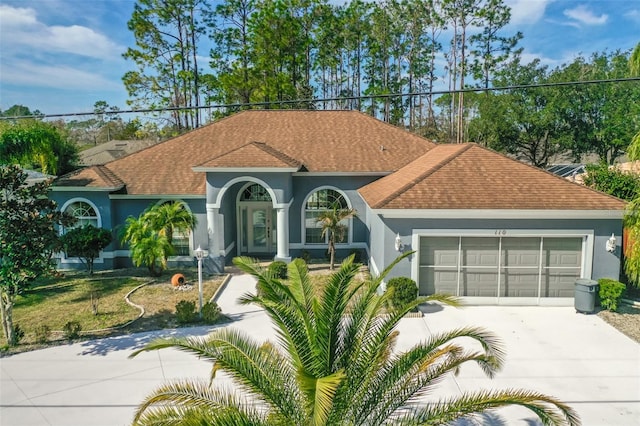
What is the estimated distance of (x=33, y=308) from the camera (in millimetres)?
14469

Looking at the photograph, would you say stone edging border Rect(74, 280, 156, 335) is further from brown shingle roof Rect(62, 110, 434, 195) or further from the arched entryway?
the arched entryway

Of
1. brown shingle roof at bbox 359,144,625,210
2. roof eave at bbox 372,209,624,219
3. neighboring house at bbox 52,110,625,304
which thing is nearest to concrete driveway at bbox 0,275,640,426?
neighboring house at bbox 52,110,625,304

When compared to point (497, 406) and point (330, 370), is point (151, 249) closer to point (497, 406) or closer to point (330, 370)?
point (330, 370)

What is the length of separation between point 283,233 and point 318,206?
2703 mm

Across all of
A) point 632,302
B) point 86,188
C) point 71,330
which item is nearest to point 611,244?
point 632,302

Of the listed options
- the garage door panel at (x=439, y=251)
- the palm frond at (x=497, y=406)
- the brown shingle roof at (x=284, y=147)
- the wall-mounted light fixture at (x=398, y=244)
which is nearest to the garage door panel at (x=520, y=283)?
the garage door panel at (x=439, y=251)

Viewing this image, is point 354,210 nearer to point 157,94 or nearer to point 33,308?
point 33,308

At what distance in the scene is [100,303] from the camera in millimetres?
14766

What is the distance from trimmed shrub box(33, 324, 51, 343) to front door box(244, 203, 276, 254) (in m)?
10.1

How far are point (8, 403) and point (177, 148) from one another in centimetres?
1484

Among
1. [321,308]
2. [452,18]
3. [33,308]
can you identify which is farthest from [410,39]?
[321,308]

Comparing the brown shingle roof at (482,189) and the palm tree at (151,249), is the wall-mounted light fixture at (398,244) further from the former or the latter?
the palm tree at (151,249)

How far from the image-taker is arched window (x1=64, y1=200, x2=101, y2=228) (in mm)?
18844

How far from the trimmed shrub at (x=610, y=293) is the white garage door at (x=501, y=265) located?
31.5 inches
